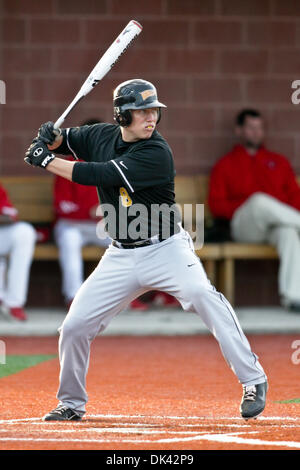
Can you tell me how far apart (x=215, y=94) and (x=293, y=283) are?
2.26m

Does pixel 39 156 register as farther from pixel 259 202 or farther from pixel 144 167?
pixel 259 202

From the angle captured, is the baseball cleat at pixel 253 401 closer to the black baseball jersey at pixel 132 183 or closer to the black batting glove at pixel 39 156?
the black baseball jersey at pixel 132 183

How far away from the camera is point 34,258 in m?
9.84

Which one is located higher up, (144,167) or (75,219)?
(144,167)

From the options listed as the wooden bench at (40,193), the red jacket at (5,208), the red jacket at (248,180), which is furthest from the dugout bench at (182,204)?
the red jacket at (5,208)

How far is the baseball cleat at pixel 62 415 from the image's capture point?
499 centimetres

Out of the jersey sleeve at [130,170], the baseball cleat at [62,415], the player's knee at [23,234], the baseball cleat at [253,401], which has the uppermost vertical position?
the jersey sleeve at [130,170]

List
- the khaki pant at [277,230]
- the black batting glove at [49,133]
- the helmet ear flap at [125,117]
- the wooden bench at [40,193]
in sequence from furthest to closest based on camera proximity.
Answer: the wooden bench at [40,193]
the khaki pant at [277,230]
the black batting glove at [49,133]
the helmet ear flap at [125,117]

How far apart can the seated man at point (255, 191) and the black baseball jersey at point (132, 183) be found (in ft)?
14.2

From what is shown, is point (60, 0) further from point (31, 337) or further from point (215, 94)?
point (31, 337)

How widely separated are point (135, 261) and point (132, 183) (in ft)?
1.27

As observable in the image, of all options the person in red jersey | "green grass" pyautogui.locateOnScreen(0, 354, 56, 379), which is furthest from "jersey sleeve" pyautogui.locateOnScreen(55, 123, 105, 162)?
the person in red jersey

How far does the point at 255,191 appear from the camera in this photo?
32.8 feet

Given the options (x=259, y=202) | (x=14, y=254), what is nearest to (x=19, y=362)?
(x=14, y=254)
